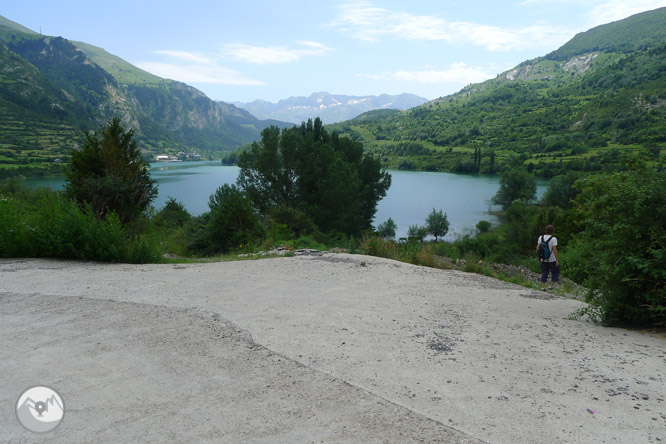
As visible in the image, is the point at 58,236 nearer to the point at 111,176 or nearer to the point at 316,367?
the point at 111,176

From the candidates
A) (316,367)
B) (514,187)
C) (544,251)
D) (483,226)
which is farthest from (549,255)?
(514,187)

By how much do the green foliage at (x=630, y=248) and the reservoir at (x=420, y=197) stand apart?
5036 cm

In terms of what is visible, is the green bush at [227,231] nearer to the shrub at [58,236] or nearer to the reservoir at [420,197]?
the shrub at [58,236]

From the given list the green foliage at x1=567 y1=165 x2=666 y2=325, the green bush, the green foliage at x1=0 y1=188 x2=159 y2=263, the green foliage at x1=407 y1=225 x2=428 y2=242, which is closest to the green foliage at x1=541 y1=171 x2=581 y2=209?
the green foliage at x1=407 y1=225 x2=428 y2=242

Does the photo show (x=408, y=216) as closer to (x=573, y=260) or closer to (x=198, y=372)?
(x=573, y=260)

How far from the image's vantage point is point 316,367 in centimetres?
414

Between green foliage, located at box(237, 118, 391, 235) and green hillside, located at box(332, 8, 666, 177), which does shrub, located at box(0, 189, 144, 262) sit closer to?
green foliage, located at box(237, 118, 391, 235)

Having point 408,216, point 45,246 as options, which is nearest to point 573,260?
point 45,246

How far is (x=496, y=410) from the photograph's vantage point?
336 centimetres

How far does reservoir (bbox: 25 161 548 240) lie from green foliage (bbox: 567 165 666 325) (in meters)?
50.4

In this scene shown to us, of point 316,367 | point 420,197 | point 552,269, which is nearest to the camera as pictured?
point 316,367

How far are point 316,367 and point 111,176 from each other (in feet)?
44.6

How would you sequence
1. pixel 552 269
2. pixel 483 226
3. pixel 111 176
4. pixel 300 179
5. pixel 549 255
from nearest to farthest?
1. pixel 549 255
2. pixel 552 269
3. pixel 111 176
4. pixel 300 179
5. pixel 483 226

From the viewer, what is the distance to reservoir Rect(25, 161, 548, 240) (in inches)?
2484
